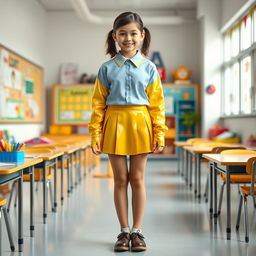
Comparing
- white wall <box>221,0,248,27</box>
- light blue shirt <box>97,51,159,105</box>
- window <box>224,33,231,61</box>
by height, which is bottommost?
light blue shirt <box>97,51,159,105</box>

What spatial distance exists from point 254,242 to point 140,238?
35.5 inches

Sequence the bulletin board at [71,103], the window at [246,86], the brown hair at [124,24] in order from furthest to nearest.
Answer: the bulletin board at [71,103] < the window at [246,86] < the brown hair at [124,24]

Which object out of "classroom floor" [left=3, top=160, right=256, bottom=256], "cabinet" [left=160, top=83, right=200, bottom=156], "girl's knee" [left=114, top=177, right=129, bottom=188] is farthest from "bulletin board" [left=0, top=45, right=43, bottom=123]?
"girl's knee" [left=114, top=177, right=129, bottom=188]

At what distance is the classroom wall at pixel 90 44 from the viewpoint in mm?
11492

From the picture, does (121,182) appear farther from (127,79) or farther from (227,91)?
(227,91)

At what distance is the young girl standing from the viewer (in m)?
2.96

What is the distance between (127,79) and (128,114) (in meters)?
0.24

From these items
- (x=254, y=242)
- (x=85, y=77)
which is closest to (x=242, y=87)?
(x=85, y=77)

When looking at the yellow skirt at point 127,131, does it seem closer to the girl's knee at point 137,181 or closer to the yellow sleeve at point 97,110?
the yellow sleeve at point 97,110

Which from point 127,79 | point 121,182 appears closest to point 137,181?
point 121,182

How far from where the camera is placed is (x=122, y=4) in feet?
36.7

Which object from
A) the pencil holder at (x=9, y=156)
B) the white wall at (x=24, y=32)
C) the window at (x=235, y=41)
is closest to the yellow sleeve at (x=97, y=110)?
the pencil holder at (x=9, y=156)

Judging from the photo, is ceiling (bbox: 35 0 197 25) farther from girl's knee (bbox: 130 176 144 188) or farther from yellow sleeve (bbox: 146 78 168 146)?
girl's knee (bbox: 130 176 144 188)

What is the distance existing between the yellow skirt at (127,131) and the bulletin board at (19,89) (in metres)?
5.02
